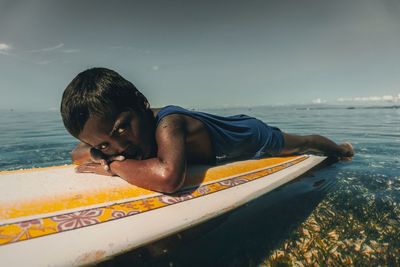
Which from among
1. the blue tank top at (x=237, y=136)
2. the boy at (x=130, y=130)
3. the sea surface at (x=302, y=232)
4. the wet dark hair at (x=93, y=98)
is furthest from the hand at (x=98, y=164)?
the sea surface at (x=302, y=232)

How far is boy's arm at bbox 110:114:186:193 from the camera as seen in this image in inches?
87.3

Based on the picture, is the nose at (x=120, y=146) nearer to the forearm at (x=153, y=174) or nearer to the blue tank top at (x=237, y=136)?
the forearm at (x=153, y=174)

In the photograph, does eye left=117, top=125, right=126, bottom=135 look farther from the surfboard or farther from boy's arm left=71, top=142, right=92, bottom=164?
boy's arm left=71, top=142, right=92, bottom=164

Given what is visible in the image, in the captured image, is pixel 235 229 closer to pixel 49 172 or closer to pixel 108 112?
pixel 108 112

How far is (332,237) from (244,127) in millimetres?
1642

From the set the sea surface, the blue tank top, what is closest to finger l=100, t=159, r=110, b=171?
the blue tank top

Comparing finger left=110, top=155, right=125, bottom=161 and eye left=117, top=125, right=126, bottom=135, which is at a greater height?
eye left=117, top=125, right=126, bottom=135

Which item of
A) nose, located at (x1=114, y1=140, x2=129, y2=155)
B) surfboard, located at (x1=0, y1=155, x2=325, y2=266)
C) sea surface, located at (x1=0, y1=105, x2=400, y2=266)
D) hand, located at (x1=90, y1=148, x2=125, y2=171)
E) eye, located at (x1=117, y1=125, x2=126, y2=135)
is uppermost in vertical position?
eye, located at (x1=117, y1=125, x2=126, y2=135)

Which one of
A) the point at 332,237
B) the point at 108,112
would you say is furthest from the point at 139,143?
the point at 332,237

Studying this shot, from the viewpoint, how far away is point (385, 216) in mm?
2660

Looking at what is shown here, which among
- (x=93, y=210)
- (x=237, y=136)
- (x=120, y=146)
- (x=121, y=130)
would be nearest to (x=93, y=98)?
(x=121, y=130)

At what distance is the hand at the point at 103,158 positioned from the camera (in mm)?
2520

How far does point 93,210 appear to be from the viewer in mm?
2062

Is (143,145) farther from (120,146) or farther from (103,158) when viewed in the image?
(103,158)
